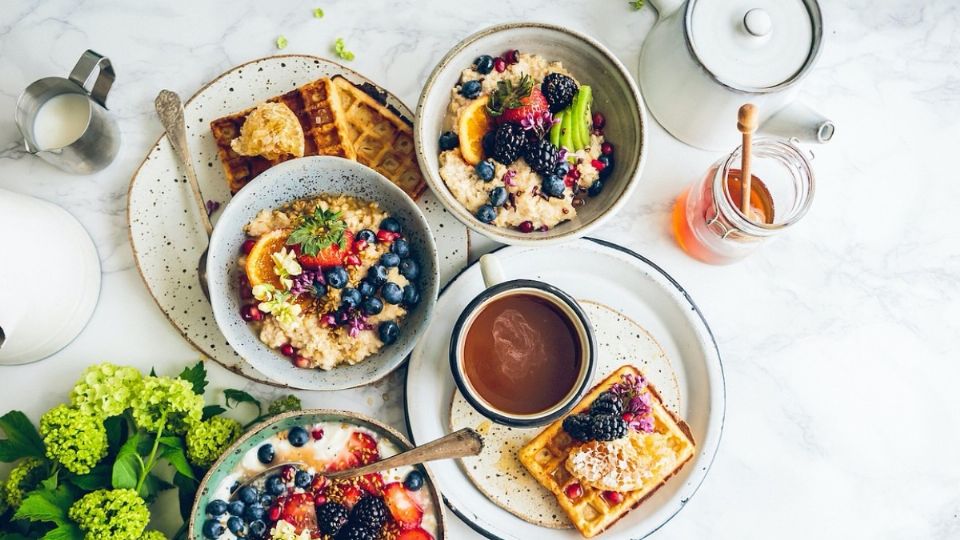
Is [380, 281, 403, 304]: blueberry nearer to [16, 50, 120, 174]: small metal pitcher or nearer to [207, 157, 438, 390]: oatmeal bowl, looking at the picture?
[207, 157, 438, 390]: oatmeal bowl

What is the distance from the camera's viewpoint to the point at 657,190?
8.30 feet

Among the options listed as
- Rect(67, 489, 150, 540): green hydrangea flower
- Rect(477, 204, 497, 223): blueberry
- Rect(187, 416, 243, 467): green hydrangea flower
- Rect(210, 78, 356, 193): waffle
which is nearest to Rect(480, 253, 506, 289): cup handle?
→ Rect(477, 204, 497, 223): blueberry

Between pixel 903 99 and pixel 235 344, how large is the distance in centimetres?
231

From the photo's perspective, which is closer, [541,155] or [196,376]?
[541,155]

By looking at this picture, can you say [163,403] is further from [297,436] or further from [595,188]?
[595,188]

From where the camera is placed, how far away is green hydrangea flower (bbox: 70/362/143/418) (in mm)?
2195

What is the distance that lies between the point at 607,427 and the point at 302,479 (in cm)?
89

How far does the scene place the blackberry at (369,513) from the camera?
7.14 feet

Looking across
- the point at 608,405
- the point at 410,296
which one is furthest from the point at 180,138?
the point at 608,405

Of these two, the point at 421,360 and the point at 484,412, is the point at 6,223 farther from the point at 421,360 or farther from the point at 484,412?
the point at 484,412

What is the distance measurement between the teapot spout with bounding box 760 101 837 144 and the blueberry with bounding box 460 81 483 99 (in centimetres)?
88

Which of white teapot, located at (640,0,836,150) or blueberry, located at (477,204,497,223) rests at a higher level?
white teapot, located at (640,0,836,150)

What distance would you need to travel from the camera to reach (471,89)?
7.23 feet

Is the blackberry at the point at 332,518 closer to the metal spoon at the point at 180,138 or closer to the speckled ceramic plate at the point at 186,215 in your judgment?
the speckled ceramic plate at the point at 186,215
